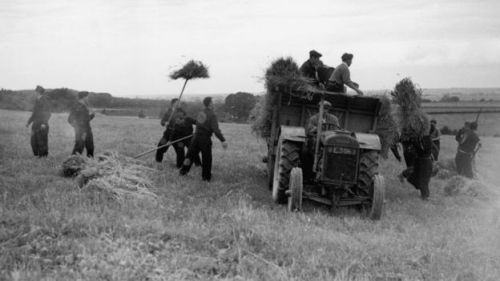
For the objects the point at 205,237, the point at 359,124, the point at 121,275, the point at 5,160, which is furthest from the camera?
the point at 5,160

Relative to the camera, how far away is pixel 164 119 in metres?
12.9

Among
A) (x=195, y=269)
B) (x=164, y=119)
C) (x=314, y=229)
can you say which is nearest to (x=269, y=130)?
(x=164, y=119)

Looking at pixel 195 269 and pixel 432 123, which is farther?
pixel 432 123

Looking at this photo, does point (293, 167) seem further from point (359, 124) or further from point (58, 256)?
point (58, 256)

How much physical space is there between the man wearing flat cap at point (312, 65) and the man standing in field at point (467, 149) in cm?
501

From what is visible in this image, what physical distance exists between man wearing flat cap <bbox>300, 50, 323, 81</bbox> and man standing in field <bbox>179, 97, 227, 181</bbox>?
7.31 ft

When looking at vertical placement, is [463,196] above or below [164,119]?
below

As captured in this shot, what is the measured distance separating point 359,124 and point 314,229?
4395 mm

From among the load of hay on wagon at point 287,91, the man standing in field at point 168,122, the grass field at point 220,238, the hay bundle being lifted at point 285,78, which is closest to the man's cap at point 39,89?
the man standing in field at point 168,122

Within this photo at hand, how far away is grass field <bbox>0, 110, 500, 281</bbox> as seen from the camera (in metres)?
5.12

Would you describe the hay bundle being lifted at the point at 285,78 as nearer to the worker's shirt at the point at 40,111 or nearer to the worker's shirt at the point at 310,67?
the worker's shirt at the point at 310,67

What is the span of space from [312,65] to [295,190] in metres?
4.18

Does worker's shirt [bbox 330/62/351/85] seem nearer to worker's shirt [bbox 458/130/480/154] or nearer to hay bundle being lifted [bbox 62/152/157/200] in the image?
hay bundle being lifted [bbox 62/152/157/200]

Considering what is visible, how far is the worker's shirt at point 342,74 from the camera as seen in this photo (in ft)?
34.0
